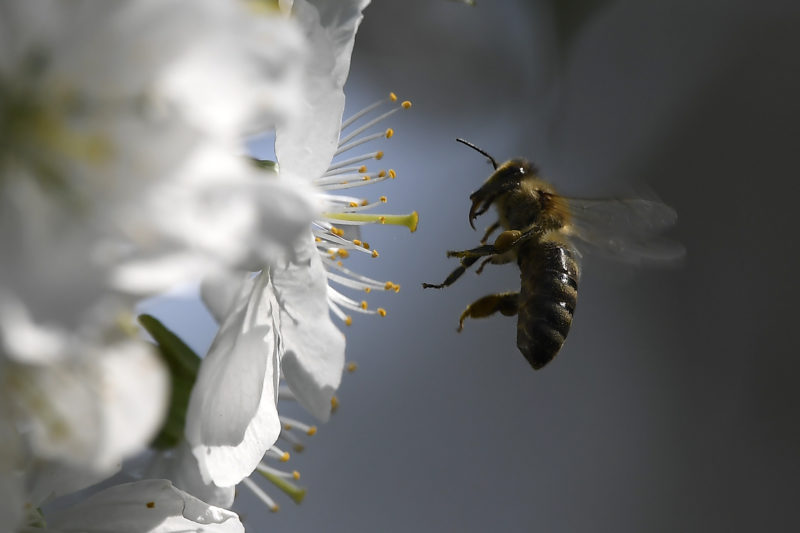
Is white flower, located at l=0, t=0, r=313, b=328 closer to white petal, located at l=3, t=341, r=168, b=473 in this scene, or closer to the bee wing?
white petal, located at l=3, t=341, r=168, b=473

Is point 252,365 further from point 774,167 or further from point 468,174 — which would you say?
point 774,167

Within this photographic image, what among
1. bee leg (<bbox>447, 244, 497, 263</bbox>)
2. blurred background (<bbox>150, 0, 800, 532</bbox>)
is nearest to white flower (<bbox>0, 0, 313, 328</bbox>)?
bee leg (<bbox>447, 244, 497, 263</bbox>)

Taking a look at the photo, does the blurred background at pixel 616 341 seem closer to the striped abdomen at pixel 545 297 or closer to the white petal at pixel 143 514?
the striped abdomen at pixel 545 297

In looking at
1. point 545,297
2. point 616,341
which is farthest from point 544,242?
point 616,341

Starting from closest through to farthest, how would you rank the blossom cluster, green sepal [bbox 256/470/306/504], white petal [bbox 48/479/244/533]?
the blossom cluster, white petal [bbox 48/479/244/533], green sepal [bbox 256/470/306/504]

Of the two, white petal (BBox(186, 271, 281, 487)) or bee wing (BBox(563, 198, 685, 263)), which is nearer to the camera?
white petal (BBox(186, 271, 281, 487))

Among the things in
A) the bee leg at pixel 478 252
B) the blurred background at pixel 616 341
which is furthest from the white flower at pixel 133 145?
the blurred background at pixel 616 341

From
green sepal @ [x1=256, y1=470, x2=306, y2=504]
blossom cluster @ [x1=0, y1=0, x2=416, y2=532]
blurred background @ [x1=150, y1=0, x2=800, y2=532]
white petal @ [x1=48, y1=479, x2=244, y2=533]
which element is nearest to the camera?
blossom cluster @ [x1=0, y1=0, x2=416, y2=532]

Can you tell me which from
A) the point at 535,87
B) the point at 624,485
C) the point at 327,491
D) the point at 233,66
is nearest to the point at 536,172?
the point at 233,66
